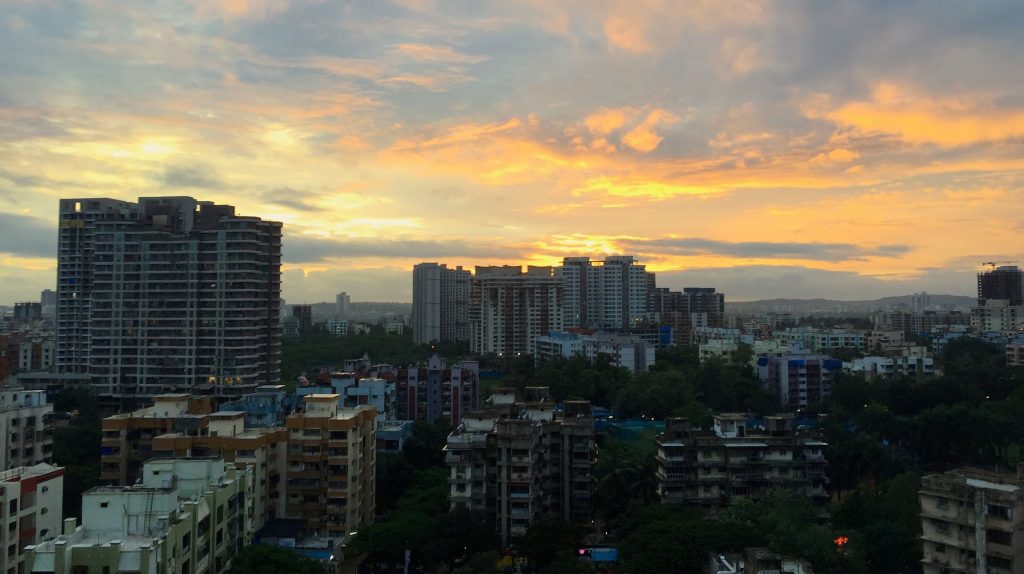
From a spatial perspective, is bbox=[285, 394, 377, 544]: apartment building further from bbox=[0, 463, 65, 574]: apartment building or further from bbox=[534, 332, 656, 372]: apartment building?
bbox=[534, 332, 656, 372]: apartment building

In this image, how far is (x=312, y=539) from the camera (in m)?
14.2

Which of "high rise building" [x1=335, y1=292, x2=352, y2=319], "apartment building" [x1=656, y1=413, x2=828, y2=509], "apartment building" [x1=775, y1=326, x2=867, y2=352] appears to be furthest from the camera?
"high rise building" [x1=335, y1=292, x2=352, y2=319]

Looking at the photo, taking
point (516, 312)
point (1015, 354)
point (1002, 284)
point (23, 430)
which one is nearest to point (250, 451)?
point (23, 430)

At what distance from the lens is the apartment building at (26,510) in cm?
1169

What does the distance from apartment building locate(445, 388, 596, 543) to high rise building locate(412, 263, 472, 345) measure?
4511 centimetres

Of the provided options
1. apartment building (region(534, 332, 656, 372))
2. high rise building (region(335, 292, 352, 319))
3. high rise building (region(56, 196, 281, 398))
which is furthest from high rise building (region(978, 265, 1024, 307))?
high rise building (region(335, 292, 352, 319))

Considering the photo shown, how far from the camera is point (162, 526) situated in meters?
9.93

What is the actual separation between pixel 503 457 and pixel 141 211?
879 inches

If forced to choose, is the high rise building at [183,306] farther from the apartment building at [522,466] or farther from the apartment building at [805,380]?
the apartment building at [805,380]

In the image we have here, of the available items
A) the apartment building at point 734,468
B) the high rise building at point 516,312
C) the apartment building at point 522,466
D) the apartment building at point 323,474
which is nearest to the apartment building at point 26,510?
the apartment building at point 323,474

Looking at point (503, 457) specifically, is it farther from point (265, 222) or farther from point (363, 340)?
point (363, 340)

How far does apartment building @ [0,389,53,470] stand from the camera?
16.9 metres

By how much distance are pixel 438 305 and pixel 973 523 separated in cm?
5388

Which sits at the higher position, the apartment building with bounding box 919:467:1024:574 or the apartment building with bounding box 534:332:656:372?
the apartment building with bounding box 534:332:656:372
